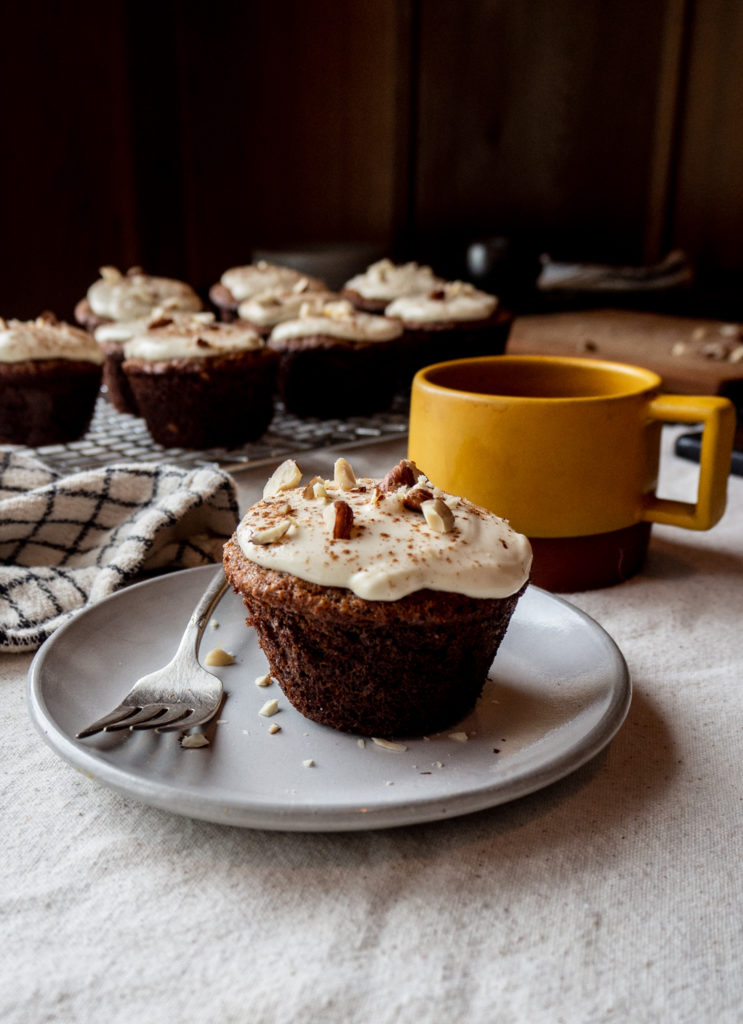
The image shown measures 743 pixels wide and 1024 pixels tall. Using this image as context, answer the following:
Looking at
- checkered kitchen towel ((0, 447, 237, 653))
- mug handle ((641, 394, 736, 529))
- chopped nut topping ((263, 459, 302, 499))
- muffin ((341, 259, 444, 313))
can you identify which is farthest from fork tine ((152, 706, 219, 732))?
muffin ((341, 259, 444, 313))

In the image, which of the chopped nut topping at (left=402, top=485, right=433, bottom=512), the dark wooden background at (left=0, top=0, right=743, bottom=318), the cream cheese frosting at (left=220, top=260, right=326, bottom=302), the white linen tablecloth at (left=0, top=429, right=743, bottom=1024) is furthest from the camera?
the dark wooden background at (left=0, top=0, right=743, bottom=318)

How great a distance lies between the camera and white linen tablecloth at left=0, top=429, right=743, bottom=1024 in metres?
0.52

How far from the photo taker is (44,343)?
62.9 inches

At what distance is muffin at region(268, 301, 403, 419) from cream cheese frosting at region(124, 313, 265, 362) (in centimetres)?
11

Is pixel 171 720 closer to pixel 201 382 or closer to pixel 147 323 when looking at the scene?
pixel 201 382

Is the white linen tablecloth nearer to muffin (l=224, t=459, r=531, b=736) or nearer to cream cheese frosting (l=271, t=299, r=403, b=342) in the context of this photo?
muffin (l=224, t=459, r=531, b=736)

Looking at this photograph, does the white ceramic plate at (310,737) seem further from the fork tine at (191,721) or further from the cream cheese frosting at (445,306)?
the cream cheese frosting at (445,306)

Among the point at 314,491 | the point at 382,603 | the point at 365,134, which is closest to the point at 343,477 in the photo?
the point at 314,491

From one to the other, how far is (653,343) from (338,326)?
0.91 metres

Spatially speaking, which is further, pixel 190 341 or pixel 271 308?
pixel 271 308

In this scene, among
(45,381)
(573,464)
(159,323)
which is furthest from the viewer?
(159,323)

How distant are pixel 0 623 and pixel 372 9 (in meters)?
3.36

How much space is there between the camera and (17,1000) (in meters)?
0.51

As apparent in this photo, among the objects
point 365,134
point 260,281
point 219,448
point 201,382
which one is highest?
point 365,134
